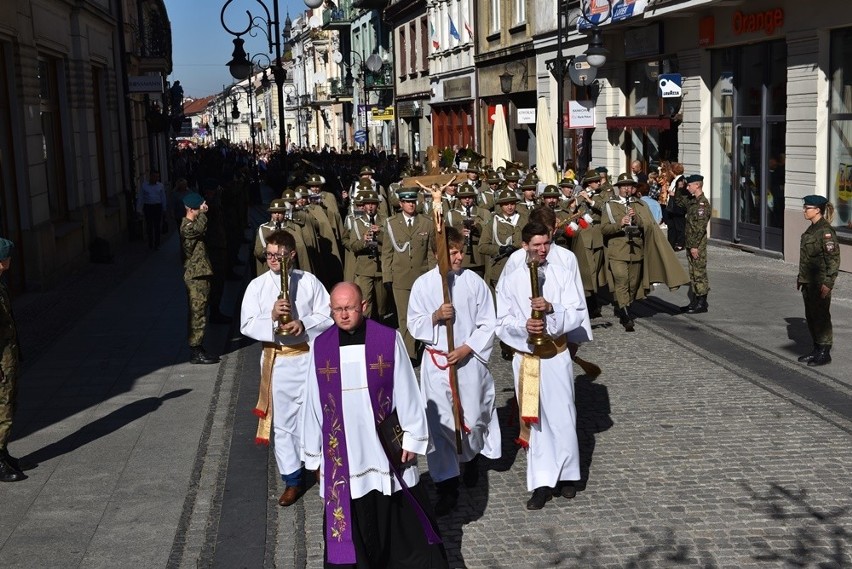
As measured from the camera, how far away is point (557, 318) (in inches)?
296

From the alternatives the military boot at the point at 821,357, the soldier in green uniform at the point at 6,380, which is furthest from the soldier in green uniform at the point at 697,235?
the soldier in green uniform at the point at 6,380

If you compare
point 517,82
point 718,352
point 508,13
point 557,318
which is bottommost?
point 718,352

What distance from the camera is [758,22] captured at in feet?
67.8

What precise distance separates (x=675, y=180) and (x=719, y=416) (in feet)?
37.2

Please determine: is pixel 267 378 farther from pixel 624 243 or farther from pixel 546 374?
pixel 624 243

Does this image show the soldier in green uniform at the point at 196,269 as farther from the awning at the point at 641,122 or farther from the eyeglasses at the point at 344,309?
the awning at the point at 641,122

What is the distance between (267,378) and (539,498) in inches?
80.5

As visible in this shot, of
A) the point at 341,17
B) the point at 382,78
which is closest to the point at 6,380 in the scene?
the point at 382,78

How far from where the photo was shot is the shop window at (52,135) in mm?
20891

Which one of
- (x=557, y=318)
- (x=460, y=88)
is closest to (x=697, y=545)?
(x=557, y=318)

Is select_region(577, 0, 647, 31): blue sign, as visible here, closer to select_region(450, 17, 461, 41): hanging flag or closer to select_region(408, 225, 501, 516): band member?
select_region(450, 17, 461, 41): hanging flag

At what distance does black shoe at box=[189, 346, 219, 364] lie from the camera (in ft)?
41.5

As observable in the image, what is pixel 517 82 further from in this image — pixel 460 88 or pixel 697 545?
pixel 697 545

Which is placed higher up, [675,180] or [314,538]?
[675,180]
